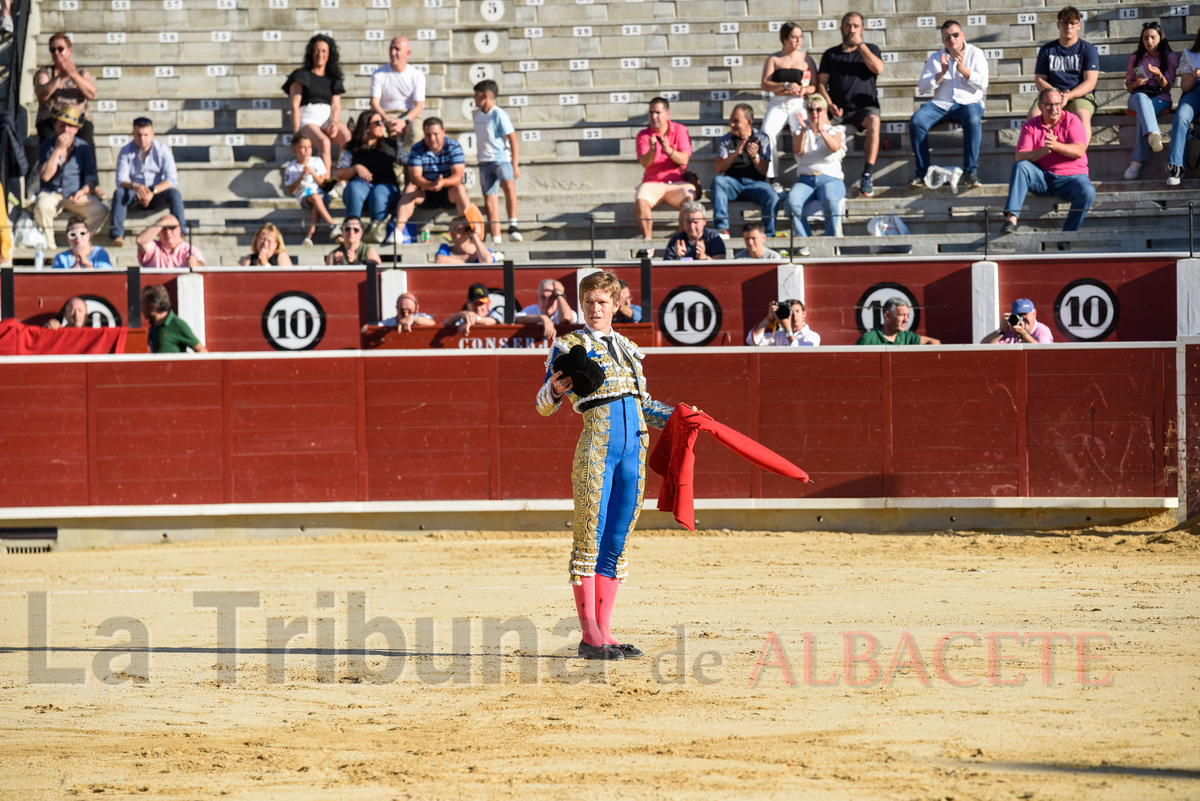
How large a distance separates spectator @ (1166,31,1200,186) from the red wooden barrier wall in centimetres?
335

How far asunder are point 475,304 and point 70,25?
277 inches

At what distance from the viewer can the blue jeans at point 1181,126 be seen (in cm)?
1105

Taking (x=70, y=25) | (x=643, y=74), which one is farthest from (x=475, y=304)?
(x=70, y=25)

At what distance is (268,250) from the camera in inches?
430

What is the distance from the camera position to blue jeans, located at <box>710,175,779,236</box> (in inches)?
436

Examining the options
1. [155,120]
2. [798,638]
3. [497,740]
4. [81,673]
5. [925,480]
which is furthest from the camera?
[155,120]

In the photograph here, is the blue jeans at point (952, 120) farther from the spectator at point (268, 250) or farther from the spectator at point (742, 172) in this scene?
the spectator at point (268, 250)

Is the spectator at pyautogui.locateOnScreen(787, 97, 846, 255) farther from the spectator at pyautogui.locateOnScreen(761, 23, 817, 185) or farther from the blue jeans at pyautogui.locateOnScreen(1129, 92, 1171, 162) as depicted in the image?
the blue jeans at pyautogui.locateOnScreen(1129, 92, 1171, 162)

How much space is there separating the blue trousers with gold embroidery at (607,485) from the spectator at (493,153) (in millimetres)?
6600

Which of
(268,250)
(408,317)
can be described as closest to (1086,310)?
(408,317)

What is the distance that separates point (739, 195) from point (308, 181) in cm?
370

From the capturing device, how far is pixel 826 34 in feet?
44.4

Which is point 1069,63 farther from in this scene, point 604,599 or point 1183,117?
point 604,599

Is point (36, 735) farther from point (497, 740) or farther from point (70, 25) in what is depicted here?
point (70, 25)
